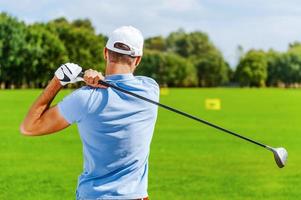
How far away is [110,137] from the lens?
13.2 feet

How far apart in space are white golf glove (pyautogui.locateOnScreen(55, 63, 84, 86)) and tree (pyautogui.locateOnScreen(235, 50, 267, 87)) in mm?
Answer: 166889

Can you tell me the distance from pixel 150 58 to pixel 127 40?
152591mm

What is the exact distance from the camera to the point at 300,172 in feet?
46.5

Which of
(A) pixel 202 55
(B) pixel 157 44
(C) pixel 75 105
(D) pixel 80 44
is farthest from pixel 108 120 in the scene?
(B) pixel 157 44

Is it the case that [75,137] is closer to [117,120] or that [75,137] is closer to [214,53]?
[117,120]

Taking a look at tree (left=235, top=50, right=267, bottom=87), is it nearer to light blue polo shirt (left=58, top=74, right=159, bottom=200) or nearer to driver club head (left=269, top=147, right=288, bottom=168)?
driver club head (left=269, top=147, right=288, bottom=168)

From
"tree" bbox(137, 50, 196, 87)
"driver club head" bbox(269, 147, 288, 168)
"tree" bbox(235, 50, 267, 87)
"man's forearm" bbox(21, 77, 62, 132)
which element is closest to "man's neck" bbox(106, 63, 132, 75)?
"man's forearm" bbox(21, 77, 62, 132)

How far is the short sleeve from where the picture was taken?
3.87 m

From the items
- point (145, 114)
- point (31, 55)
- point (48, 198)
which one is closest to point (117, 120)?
point (145, 114)

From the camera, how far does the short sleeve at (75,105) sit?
12.7 feet

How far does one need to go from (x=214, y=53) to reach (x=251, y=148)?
165910mm

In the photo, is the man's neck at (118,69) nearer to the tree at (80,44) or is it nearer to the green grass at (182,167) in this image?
the green grass at (182,167)

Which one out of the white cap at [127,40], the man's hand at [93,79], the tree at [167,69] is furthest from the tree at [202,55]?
the man's hand at [93,79]

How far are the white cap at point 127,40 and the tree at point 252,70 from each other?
167 m
